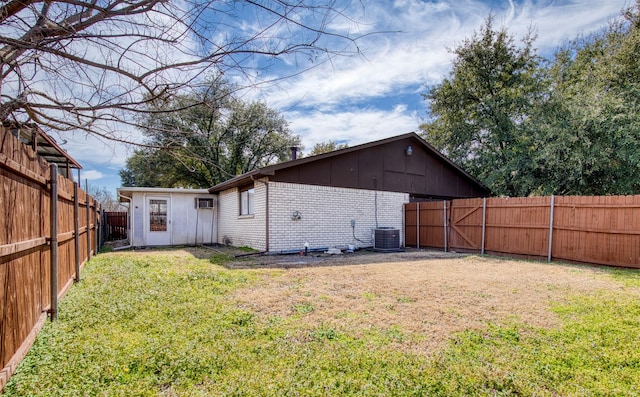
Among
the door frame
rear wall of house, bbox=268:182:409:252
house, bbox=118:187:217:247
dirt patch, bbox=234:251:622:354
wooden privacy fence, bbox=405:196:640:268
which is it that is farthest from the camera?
the door frame

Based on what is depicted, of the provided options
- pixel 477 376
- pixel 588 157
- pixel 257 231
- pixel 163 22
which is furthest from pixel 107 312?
pixel 588 157

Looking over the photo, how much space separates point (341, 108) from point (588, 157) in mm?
10682

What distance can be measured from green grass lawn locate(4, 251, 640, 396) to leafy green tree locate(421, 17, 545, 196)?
11533 millimetres

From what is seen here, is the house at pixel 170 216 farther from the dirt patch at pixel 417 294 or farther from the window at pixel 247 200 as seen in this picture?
the dirt patch at pixel 417 294

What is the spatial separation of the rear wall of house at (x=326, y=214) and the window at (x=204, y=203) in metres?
5.57

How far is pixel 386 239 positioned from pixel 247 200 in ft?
16.4

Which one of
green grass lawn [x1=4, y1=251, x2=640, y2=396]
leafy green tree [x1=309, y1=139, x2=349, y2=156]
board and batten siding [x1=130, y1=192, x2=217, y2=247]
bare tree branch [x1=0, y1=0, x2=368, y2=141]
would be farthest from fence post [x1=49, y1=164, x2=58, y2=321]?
leafy green tree [x1=309, y1=139, x2=349, y2=156]

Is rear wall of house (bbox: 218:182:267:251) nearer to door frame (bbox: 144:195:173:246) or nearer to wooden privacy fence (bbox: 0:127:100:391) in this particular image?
door frame (bbox: 144:195:173:246)

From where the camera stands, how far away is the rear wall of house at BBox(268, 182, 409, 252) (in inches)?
389

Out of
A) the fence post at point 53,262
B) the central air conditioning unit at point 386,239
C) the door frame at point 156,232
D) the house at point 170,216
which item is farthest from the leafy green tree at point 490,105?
the fence post at point 53,262

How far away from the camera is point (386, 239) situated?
11125 mm

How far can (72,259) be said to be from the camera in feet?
17.6

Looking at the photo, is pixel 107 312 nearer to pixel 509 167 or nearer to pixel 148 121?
pixel 148 121

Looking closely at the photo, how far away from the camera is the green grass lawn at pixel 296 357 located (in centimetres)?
227
